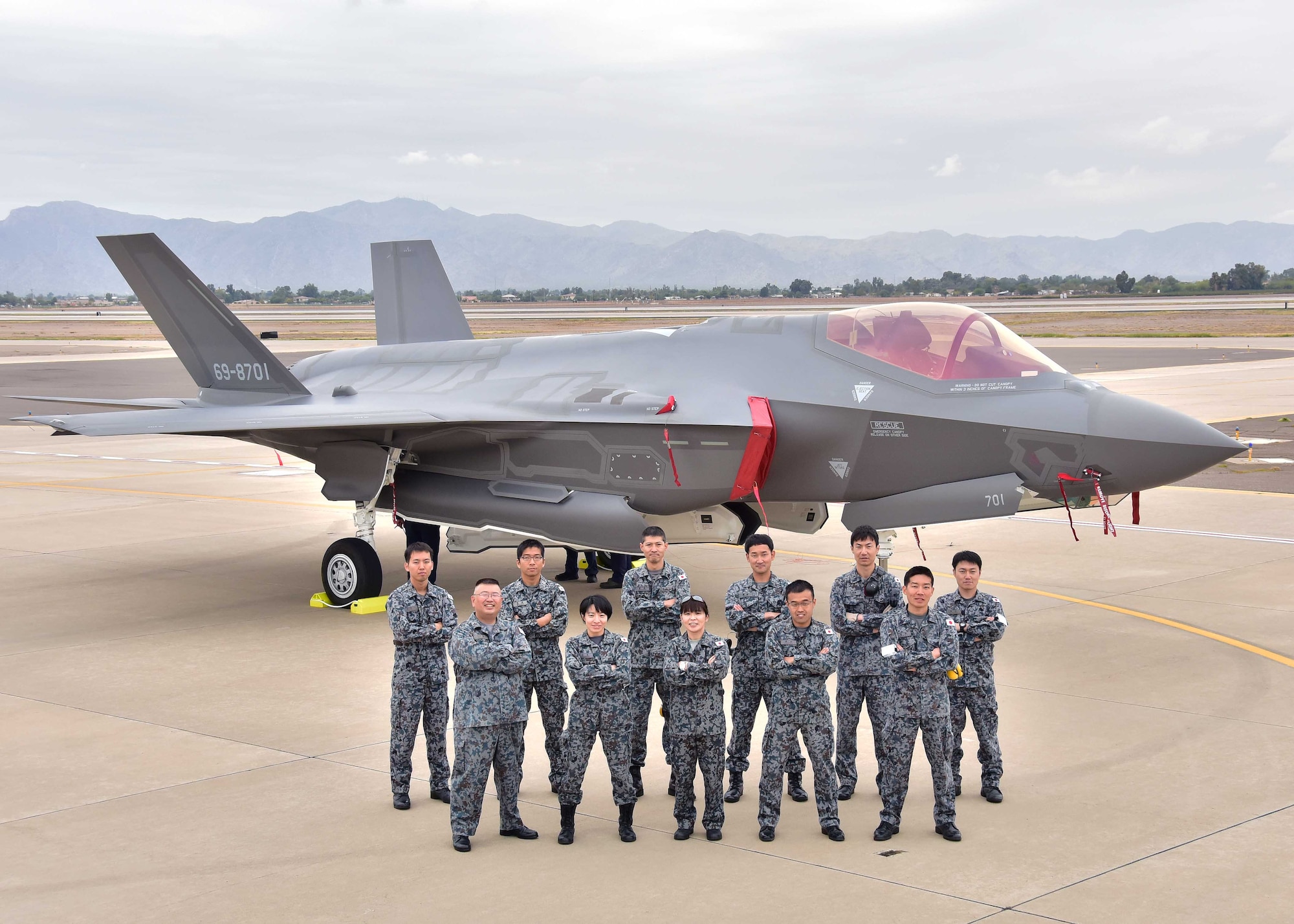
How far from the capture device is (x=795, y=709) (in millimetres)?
6996

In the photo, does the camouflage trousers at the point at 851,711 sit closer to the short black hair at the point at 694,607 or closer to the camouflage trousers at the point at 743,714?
the camouflage trousers at the point at 743,714

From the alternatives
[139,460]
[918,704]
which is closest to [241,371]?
[918,704]

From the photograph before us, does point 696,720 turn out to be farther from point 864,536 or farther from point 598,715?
point 864,536

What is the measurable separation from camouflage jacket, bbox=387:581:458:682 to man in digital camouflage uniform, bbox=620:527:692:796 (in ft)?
3.50

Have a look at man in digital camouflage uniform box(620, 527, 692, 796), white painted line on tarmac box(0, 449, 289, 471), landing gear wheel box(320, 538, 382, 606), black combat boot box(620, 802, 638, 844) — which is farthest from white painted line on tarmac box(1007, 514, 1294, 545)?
white painted line on tarmac box(0, 449, 289, 471)

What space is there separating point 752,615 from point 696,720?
3.07ft

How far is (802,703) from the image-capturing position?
22.9 ft

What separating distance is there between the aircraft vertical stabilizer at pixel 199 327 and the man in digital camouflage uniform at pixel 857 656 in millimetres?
9009

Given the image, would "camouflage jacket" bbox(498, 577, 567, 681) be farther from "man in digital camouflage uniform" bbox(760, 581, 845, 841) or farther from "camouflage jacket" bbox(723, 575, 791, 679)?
"man in digital camouflage uniform" bbox(760, 581, 845, 841)

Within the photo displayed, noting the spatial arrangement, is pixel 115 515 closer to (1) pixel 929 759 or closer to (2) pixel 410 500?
(2) pixel 410 500

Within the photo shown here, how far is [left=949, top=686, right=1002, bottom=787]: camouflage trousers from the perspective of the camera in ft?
24.6

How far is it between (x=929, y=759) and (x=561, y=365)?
7.38 metres

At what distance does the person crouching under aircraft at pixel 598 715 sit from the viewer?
6895 mm

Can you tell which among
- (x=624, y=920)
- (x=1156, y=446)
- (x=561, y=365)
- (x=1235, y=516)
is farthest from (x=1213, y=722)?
(x=1235, y=516)
